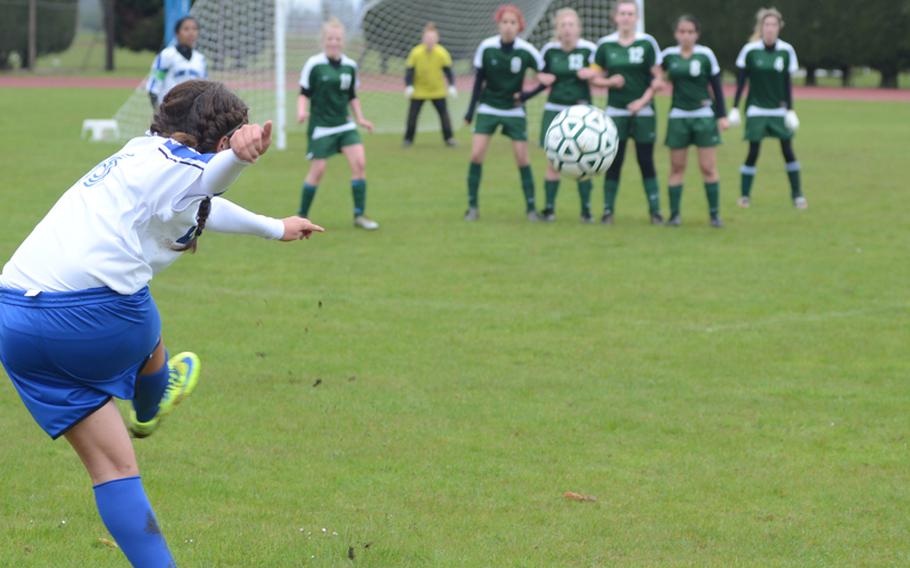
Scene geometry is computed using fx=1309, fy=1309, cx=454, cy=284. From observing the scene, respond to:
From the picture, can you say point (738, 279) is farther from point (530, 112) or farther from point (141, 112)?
point (141, 112)

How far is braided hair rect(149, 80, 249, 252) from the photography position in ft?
12.8

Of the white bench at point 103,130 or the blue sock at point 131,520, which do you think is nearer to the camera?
the blue sock at point 131,520

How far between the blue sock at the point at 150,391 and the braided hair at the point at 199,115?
0.87 meters

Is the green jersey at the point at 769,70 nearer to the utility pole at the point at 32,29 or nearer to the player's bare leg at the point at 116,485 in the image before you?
the player's bare leg at the point at 116,485

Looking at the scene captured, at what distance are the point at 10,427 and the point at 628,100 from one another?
8192 mm

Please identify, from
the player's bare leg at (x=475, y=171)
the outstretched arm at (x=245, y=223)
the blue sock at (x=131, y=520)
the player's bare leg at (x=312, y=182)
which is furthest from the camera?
the player's bare leg at (x=475, y=171)

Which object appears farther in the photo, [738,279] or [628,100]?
[628,100]

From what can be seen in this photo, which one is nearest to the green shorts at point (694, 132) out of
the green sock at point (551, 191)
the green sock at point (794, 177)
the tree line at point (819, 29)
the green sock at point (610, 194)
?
the green sock at point (610, 194)

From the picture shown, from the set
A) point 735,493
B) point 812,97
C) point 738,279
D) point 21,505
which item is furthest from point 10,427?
point 812,97

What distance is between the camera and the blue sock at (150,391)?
4.58m

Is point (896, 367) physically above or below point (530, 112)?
below

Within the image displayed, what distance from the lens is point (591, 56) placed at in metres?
13.1

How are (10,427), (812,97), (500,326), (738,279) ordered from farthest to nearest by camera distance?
(812,97) → (738,279) → (500,326) → (10,427)

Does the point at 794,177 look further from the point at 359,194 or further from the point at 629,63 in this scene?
the point at 359,194
